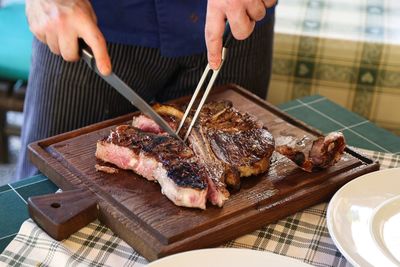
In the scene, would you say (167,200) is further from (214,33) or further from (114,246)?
(214,33)

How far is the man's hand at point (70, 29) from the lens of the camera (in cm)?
125

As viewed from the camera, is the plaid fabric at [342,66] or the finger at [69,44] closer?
the finger at [69,44]

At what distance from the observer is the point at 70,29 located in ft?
4.20

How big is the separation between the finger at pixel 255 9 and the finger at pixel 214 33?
0.21 feet

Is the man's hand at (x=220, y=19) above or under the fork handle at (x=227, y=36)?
above

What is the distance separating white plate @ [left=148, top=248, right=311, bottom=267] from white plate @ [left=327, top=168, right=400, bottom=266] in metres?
0.10

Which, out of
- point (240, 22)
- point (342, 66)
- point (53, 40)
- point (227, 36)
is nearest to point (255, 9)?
point (240, 22)

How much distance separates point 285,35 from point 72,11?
1.29m

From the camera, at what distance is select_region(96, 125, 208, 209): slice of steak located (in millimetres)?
1212

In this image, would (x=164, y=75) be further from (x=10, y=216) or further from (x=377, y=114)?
(x=377, y=114)

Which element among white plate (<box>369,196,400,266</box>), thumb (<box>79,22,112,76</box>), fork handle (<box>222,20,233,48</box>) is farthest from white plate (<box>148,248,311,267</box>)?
fork handle (<box>222,20,233,48</box>)

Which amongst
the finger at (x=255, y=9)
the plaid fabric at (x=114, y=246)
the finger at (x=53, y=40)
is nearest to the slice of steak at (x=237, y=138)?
the plaid fabric at (x=114, y=246)

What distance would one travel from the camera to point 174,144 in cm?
134

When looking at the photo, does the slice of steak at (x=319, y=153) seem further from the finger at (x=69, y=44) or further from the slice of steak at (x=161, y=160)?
the finger at (x=69, y=44)
